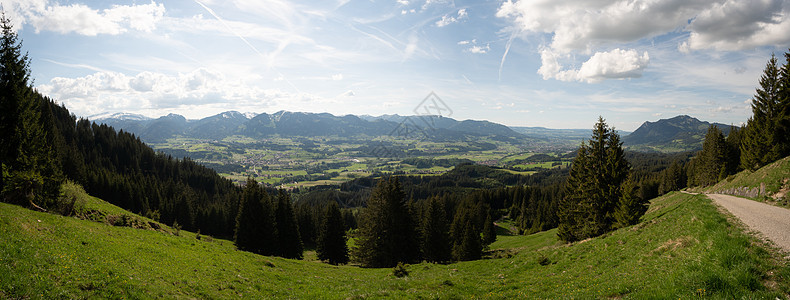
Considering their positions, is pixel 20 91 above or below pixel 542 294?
above

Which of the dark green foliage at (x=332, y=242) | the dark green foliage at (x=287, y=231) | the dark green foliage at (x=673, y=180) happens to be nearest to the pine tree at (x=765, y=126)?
the dark green foliage at (x=673, y=180)

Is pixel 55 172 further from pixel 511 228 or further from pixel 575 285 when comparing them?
pixel 511 228

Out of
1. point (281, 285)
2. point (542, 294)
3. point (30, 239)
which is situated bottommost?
point (281, 285)

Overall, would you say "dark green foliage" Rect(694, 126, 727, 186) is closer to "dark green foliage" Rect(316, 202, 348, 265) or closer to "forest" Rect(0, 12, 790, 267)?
"forest" Rect(0, 12, 790, 267)

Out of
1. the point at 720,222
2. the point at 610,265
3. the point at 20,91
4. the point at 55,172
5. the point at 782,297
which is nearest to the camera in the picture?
the point at 782,297

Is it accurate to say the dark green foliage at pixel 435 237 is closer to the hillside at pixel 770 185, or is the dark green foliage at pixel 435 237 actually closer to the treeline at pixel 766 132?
the hillside at pixel 770 185

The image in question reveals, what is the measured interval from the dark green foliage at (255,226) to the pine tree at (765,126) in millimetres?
75215

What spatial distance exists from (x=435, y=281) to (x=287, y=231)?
41.9 m

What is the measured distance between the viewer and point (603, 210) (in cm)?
3419

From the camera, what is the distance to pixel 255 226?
51250 mm

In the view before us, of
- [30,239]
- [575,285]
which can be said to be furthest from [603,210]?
[30,239]

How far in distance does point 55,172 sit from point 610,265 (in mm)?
54669

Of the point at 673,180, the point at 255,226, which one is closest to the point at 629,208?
the point at 255,226

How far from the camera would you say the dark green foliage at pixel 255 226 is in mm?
50688
